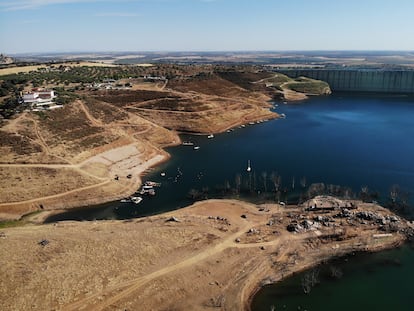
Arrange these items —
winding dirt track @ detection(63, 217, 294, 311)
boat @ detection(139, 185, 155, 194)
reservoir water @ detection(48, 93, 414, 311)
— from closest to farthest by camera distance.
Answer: winding dirt track @ detection(63, 217, 294, 311), reservoir water @ detection(48, 93, 414, 311), boat @ detection(139, 185, 155, 194)

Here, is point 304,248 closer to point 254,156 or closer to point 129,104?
point 254,156

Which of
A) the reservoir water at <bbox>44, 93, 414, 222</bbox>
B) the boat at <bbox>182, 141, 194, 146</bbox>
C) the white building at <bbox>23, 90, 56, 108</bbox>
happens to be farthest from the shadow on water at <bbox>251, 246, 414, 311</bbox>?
the white building at <bbox>23, 90, 56, 108</bbox>

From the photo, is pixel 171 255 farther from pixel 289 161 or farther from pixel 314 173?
pixel 289 161

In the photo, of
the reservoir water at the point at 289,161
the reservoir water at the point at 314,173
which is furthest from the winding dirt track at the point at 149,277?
the reservoir water at the point at 289,161

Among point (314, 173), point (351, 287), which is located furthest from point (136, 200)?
point (351, 287)

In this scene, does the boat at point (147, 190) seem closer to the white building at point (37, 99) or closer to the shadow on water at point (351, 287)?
the shadow on water at point (351, 287)

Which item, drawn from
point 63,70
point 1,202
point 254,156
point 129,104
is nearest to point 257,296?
point 1,202

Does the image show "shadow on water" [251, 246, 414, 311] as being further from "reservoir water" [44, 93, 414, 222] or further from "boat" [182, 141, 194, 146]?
"boat" [182, 141, 194, 146]
